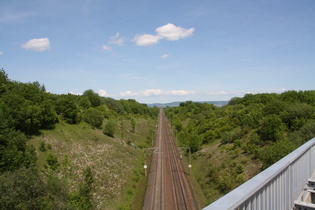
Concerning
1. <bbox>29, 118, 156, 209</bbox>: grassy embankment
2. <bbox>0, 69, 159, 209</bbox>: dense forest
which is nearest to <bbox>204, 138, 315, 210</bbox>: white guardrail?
<bbox>0, 69, 159, 209</bbox>: dense forest

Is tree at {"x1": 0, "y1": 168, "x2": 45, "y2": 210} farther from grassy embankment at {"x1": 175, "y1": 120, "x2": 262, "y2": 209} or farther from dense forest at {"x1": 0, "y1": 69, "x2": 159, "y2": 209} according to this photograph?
grassy embankment at {"x1": 175, "y1": 120, "x2": 262, "y2": 209}

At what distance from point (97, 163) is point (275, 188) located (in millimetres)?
37303

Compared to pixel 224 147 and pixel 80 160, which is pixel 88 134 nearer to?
pixel 80 160

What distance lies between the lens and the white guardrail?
268cm

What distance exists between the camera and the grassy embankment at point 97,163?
3088 cm

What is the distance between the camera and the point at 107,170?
37.9m

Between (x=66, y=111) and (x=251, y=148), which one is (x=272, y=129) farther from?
(x=66, y=111)

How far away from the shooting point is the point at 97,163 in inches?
1522

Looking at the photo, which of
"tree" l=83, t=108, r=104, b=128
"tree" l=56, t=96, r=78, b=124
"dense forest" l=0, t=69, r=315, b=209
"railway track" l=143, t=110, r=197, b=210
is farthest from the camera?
"tree" l=83, t=108, r=104, b=128

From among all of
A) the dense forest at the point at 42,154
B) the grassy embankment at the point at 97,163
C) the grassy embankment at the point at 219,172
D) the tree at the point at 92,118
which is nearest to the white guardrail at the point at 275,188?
the dense forest at the point at 42,154

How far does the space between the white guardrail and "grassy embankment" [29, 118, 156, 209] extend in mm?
24848

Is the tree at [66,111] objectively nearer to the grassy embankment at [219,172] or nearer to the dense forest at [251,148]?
the grassy embankment at [219,172]

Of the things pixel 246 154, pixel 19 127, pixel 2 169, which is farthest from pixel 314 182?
pixel 19 127

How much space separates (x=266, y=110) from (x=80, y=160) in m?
38.4
